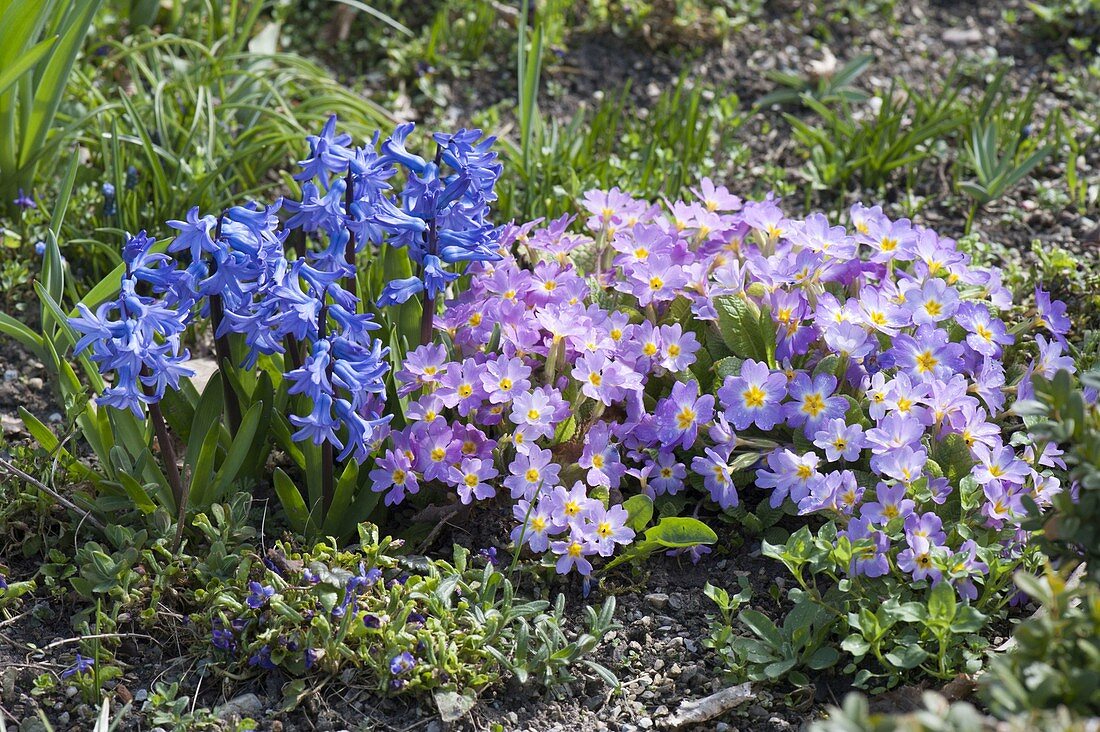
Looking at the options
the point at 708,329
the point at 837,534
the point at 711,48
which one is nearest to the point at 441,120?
the point at 711,48

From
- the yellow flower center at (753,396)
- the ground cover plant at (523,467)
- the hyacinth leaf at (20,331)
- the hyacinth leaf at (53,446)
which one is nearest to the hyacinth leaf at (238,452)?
the ground cover plant at (523,467)

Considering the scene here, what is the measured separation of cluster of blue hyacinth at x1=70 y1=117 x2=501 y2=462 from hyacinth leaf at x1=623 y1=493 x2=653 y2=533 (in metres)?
0.58

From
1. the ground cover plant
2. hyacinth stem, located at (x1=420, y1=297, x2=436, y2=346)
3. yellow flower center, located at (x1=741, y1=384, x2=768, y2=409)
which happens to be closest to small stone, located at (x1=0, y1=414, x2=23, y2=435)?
the ground cover plant

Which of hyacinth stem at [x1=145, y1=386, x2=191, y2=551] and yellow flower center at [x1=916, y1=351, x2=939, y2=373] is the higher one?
yellow flower center at [x1=916, y1=351, x2=939, y2=373]

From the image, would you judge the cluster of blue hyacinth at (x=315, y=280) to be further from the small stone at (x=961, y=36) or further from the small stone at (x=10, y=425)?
the small stone at (x=961, y=36)

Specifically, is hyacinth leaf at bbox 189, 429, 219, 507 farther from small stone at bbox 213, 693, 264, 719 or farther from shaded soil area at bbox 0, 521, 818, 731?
small stone at bbox 213, 693, 264, 719

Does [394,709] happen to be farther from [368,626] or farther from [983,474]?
[983,474]

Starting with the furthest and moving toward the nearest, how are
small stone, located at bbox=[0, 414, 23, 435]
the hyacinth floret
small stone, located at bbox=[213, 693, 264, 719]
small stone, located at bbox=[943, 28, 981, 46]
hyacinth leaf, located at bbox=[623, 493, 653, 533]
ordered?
1. small stone, located at bbox=[943, 28, 981, 46]
2. small stone, located at bbox=[0, 414, 23, 435]
3. hyacinth leaf, located at bbox=[623, 493, 653, 533]
4. small stone, located at bbox=[213, 693, 264, 719]
5. the hyacinth floret

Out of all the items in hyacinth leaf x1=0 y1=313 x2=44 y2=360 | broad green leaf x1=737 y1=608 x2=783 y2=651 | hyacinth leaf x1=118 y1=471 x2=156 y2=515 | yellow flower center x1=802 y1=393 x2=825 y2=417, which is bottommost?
broad green leaf x1=737 y1=608 x2=783 y2=651

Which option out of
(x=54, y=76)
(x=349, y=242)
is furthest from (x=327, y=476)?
(x=54, y=76)

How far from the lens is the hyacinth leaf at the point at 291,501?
2.42m

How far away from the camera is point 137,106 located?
3.81 meters

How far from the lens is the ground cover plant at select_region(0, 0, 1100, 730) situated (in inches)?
86.7

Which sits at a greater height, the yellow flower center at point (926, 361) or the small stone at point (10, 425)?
the yellow flower center at point (926, 361)
